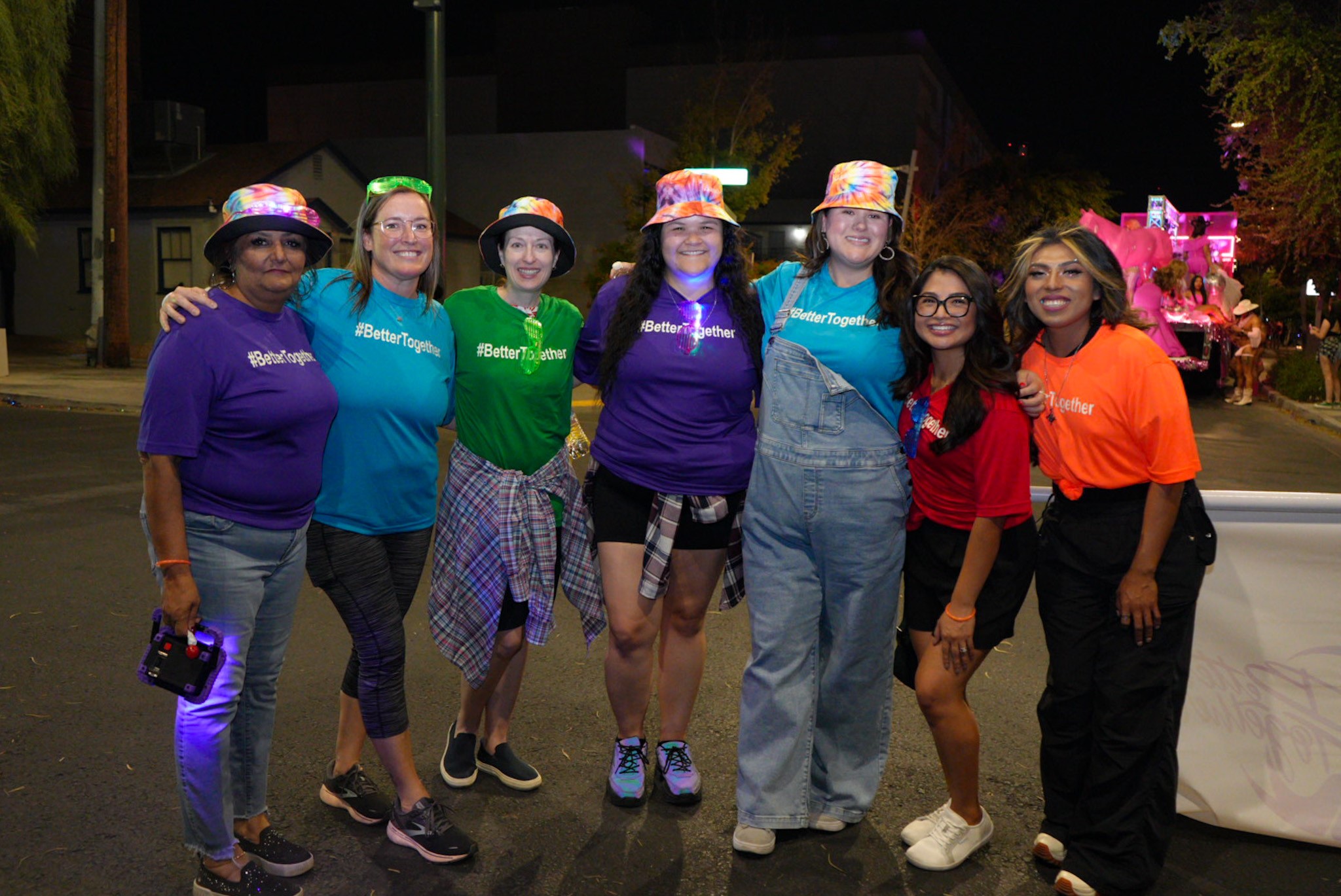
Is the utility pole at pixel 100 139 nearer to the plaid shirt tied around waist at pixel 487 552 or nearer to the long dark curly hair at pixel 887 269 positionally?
the plaid shirt tied around waist at pixel 487 552

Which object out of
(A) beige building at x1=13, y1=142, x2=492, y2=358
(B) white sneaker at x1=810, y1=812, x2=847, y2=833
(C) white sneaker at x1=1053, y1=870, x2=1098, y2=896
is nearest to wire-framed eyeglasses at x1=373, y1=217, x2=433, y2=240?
(B) white sneaker at x1=810, y1=812, x2=847, y2=833

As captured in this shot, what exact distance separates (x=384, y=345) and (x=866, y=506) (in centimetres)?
160

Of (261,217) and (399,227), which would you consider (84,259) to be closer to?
(399,227)

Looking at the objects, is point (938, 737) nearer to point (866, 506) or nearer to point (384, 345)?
point (866, 506)

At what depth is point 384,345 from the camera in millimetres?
3529

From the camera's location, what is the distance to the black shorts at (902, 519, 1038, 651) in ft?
11.3

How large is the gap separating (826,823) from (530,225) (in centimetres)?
231

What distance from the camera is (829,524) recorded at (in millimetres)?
3578

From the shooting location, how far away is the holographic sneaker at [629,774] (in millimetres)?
3977

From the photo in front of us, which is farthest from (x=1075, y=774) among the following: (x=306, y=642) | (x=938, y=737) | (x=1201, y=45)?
(x=1201, y=45)

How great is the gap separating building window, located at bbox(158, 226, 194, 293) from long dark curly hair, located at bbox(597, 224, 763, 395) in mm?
26172

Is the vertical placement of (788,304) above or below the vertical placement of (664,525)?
above

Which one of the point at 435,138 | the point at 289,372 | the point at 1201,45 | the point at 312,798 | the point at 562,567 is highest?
the point at 1201,45

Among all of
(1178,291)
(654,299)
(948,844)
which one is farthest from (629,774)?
(1178,291)
